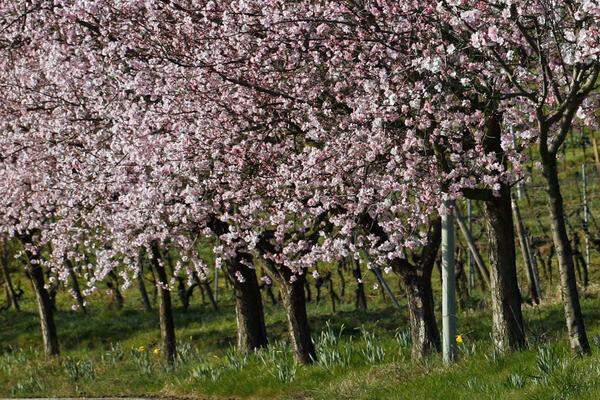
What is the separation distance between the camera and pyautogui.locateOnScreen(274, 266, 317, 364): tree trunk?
15984 mm

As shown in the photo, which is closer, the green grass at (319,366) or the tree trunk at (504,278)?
the green grass at (319,366)

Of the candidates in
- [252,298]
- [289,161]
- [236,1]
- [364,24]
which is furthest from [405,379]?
[252,298]

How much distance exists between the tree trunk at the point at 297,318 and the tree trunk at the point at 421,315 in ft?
6.95

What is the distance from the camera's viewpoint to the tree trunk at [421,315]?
14414 mm

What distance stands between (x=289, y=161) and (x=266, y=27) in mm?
2404

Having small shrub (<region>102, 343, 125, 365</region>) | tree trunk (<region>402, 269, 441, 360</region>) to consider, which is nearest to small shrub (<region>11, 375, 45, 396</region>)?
small shrub (<region>102, 343, 125, 365</region>)

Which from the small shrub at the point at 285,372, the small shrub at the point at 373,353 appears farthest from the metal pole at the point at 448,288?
the small shrub at the point at 285,372

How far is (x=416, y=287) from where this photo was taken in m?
14.5

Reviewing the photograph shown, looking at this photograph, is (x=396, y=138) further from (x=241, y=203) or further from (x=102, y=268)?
(x=102, y=268)

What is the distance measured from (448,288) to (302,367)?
3.33 meters

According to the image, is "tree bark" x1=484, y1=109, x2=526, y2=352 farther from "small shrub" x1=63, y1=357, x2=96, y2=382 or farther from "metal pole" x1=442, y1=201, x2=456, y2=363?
"small shrub" x1=63, y1=357, x2=96, y2=382

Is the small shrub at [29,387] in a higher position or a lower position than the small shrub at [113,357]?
lower

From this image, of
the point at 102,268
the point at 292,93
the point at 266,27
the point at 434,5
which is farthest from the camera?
the point at 102,268

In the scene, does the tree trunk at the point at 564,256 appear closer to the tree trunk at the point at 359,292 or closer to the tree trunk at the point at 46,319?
the tree trunk at the point at 359,292
